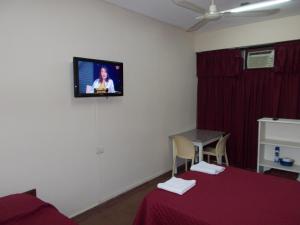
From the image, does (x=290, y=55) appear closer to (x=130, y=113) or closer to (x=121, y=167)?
(x=130, y=113)

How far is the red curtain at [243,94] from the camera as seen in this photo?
3725 mm

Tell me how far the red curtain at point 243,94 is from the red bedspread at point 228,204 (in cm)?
199

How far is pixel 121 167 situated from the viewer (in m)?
3.34

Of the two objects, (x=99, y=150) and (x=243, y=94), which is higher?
(x=243, y=94)

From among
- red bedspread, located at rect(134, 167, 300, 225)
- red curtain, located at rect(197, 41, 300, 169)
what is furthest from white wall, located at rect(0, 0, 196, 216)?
red bedspread, located at rect(134, 167, 300, 225)

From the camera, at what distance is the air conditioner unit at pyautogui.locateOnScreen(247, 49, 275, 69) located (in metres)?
3.92

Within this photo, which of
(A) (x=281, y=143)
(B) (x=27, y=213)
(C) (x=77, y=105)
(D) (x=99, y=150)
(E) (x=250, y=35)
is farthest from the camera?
(E) (x=250, y=35)

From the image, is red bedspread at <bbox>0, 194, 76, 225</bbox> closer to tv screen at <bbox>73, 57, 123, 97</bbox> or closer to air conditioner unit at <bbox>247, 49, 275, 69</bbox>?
tv screen at <bbox>73, 57, 123, 97</bbox>

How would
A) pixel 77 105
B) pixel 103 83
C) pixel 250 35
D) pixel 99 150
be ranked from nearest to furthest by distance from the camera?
pixel 77 105, pixel 103 83, pixel 99 150, pixel 250 35

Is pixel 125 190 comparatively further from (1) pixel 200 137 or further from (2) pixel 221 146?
(2) pixel 221 146

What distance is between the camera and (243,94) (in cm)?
423

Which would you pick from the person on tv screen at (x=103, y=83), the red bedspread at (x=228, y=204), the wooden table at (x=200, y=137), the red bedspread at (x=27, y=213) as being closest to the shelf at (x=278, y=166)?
the wooden table at (x=200, y=137)

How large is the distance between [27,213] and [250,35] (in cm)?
402

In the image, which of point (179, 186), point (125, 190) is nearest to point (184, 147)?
point (125, 190)
